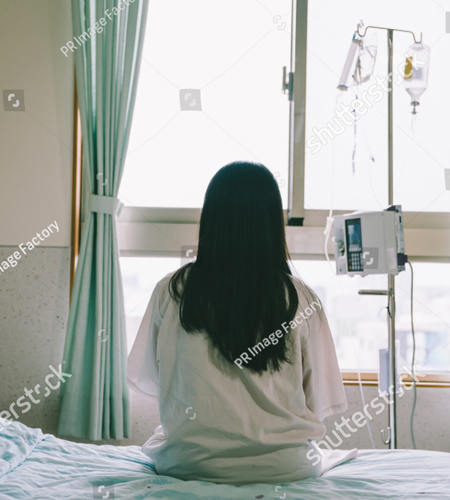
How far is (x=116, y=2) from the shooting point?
2.12 m

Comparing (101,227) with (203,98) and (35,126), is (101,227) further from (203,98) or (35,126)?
(203,98)

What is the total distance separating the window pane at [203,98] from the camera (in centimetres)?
227

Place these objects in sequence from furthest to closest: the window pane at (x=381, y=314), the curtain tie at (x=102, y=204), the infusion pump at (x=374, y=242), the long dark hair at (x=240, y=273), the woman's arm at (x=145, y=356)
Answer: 1. the window pane at (x=381, y=314)
2. the curtain tie at (x=102, y=204)
3. the infusion pump at (x=374, y=242)
4. the woman's arm at (x=145, y=356)
5. the long dark hair at (x=240, y=273)

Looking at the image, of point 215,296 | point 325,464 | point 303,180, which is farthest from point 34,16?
point 325,464

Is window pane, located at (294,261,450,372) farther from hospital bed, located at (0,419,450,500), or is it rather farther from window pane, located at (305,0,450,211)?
hospital bed, located at (0,419,450,500)

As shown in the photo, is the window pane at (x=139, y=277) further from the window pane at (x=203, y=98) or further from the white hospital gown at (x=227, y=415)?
the white hospital gown at (x=227, y=415)

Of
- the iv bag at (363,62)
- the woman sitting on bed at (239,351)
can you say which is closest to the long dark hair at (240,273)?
the woman sitting on bed at (239,351)

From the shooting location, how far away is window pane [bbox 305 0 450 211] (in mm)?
2256

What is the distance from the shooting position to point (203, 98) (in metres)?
2.27

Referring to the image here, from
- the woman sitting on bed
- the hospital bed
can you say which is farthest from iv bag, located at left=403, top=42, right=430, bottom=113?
the hospital bed

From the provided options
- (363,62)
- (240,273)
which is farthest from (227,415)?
(363,62)

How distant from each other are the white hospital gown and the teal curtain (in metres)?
0.81

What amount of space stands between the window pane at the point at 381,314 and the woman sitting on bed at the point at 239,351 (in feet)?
3.29

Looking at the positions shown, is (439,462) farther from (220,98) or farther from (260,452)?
(220,98)
